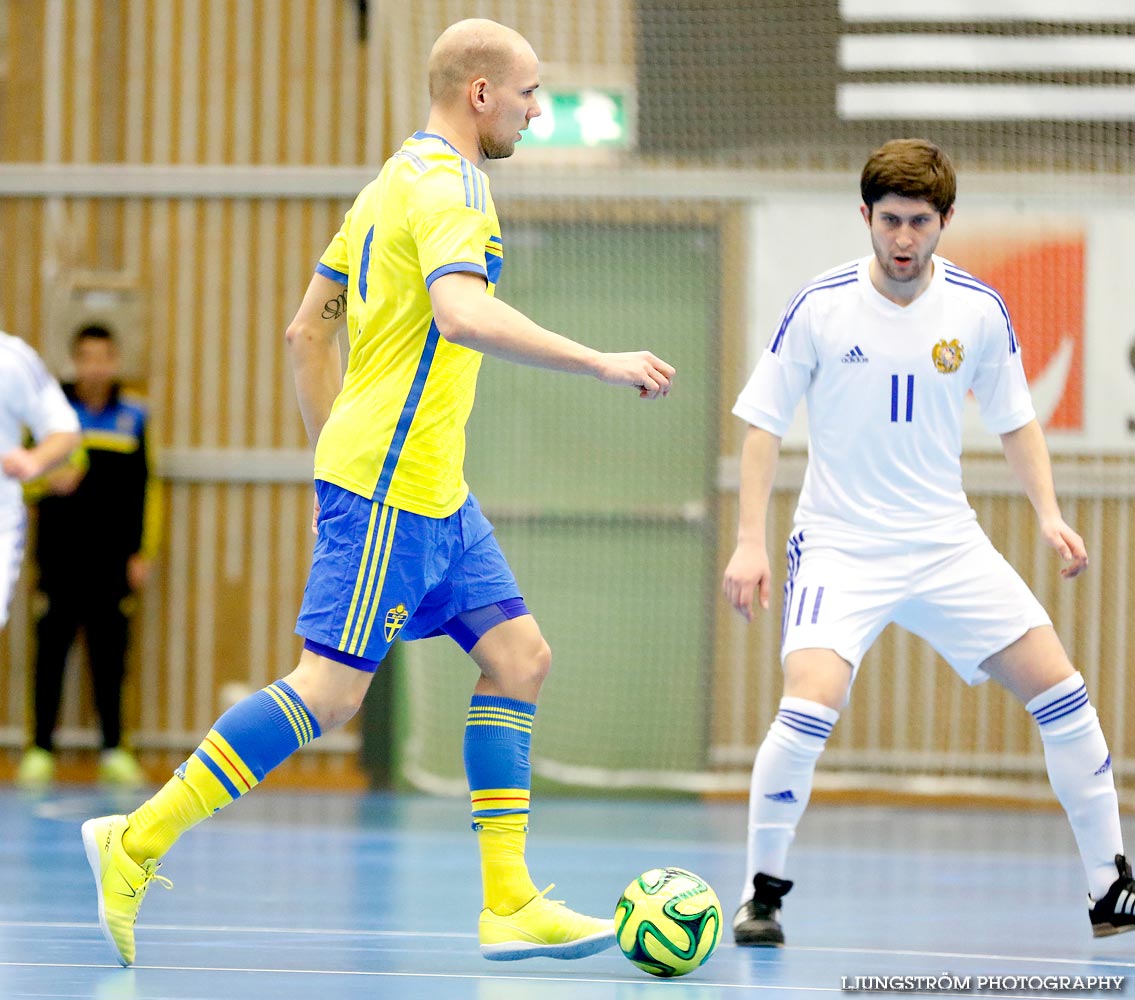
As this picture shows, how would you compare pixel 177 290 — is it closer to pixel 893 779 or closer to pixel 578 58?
pixel 578 58

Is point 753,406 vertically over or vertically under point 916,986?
over

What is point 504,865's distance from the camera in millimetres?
3850

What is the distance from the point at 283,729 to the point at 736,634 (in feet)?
19.2

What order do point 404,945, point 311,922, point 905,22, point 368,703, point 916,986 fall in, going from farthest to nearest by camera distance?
point 368,703
point 905,22
point 311,922
point 404,945
point 916,986

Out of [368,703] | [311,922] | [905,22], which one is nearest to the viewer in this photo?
[311,922]

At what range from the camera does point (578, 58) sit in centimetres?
930

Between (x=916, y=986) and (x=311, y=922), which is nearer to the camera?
(x=916, y=986)

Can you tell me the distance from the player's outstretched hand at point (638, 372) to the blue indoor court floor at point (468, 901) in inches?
48.3

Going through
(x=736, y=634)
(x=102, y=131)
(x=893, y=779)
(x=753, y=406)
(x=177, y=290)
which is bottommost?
(x=893, y=779)

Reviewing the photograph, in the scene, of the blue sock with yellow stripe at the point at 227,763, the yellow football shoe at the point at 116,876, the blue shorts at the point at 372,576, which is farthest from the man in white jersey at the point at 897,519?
the yellow football shoe at the point at 116,876

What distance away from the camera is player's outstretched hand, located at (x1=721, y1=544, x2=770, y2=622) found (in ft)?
14.1

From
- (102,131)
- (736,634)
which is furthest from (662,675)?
(102,131)

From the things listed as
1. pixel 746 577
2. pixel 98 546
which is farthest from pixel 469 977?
pixel 98 546

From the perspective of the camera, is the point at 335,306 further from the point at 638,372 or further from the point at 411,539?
the point at 638,372
